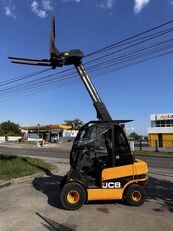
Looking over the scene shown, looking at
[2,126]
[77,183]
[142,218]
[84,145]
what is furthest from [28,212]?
[2,126]

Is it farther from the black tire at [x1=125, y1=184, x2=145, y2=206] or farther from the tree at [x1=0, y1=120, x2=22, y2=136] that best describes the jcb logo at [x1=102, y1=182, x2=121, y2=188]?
the tree at [x1=0, y1=120, x2=22, y2=136]

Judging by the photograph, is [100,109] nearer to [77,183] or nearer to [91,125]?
[91,125]

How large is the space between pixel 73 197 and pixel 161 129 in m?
51.9

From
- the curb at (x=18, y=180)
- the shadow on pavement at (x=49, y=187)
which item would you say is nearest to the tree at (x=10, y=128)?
the curb at (x=18, y=180)

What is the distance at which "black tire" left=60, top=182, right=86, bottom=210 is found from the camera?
25.0 feet

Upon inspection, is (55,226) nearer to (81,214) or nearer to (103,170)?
(81,214)

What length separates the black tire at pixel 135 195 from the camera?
7.88m

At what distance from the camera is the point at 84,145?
26.8 feet

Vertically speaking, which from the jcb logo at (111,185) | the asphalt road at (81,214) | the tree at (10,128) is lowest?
the asphalt road at (81,214)

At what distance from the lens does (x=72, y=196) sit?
25.5 ft

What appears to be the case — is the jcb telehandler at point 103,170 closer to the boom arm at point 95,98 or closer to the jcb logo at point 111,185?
the jcb logo at point 111,185

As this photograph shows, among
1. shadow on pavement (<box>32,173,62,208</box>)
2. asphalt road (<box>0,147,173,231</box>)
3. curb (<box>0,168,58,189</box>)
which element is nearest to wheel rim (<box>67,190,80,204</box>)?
asphalt road (<box>0,147,173,231</box>)

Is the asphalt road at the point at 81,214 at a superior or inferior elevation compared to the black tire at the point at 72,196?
inferior

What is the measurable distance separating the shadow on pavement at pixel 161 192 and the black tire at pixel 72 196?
5.94 feet
